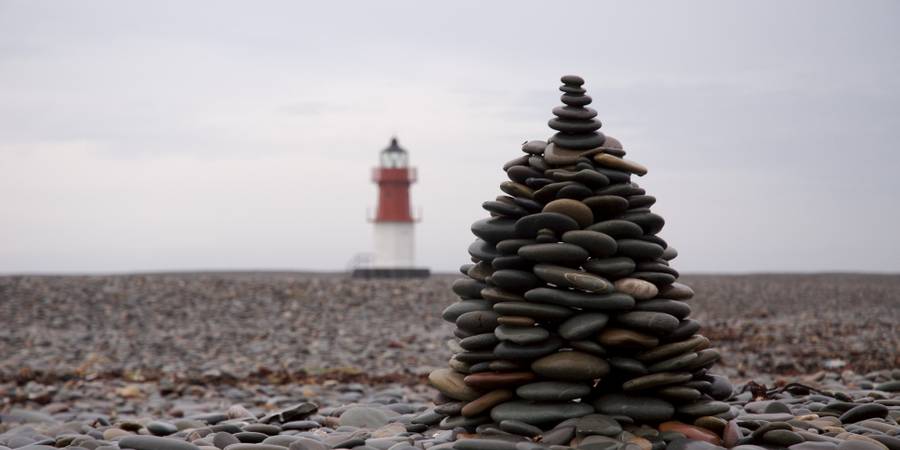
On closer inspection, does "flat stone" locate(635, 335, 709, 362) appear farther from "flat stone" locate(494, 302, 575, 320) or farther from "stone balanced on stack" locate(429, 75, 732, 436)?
"flat stone" locate(494, 302, 575, 320)

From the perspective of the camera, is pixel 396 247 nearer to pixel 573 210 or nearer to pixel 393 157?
→ pixel 393 157

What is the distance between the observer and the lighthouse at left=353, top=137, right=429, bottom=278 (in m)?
38.7

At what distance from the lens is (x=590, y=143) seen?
6387mm

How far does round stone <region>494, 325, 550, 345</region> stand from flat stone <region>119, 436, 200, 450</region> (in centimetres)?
194

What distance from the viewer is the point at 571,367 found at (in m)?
5.95

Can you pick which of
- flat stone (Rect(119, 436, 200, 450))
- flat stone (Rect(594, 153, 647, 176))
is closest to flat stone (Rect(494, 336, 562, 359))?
flat stone (Rect(594, 153, 647, 176))

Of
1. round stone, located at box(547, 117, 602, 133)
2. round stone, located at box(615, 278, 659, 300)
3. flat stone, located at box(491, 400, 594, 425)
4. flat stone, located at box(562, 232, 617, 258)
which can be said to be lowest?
flat stone, located at box(491, 400, 594, 425)

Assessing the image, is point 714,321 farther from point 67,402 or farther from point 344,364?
point 67,402

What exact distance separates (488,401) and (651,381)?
100cm

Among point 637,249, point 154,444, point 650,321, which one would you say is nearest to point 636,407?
point 650,321

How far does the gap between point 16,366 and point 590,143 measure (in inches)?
506

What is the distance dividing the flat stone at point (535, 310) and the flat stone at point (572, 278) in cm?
15

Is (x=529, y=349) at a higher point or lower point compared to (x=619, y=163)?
lower

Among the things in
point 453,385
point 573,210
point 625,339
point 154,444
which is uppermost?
point 573,210
